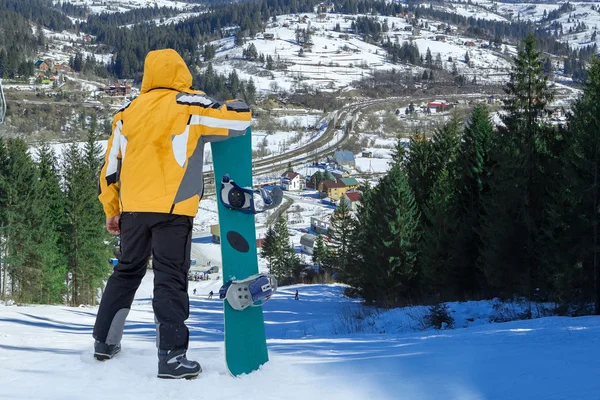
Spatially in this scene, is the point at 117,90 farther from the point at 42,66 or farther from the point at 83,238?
the point at 83,238

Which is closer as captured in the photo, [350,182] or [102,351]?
[102,351]

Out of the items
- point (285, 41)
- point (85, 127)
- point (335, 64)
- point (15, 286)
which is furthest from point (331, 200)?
point (285, 41)

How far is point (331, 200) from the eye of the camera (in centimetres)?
7062

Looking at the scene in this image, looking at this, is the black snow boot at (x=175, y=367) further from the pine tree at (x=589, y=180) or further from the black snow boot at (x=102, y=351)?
the pine tree at (x=589, y=180)

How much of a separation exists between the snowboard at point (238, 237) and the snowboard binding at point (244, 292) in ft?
0.17

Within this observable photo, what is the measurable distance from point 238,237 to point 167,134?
70 centimetres

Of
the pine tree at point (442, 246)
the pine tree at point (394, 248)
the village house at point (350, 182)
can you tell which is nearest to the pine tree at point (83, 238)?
the pine tree at point (394, 248)

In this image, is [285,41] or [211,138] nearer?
[211,138]

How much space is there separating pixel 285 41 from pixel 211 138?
163 m

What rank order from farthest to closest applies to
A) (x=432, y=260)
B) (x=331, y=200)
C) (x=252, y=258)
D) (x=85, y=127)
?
(x=85, y=127) → (x=331, y=200) → (x=432, y=260) → (x=252, y=258)

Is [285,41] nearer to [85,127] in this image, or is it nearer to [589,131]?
[85,127]

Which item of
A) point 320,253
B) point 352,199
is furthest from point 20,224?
point 352,199

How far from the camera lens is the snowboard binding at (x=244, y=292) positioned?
3.14 m

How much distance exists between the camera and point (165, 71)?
3000 millimetres
